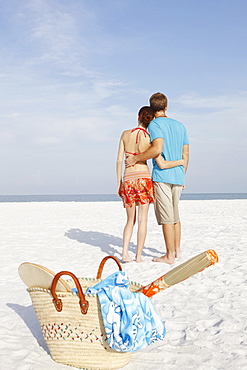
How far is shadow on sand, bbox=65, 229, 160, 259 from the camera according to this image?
6355mm

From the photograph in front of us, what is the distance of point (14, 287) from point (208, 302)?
2144mm

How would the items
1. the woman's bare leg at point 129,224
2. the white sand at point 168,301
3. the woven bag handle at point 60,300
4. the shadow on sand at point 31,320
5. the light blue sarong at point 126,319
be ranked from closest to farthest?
1. the light blue sarong at point 126,319
2. the woven bag handle at point 60,300
3. the white sand at point 168,301
4. the shadow on sand at point 31,320
5. the woman's bare leg at point 129,224

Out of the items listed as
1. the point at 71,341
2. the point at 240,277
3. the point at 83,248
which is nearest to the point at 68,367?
the point at 71,341

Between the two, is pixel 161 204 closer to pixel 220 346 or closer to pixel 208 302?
pixel 208 302

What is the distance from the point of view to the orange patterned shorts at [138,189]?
503 cm

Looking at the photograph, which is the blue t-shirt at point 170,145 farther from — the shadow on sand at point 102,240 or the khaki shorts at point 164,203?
the shadow on sand at point 102,240

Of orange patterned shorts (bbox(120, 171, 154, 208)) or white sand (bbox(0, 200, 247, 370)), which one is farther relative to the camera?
orange patterned shorts (bbox(120, 171, 154, 208))

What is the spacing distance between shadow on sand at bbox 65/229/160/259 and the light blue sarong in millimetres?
3710

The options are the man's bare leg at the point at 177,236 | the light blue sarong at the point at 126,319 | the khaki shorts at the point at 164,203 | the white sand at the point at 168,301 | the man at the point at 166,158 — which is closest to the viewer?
the light blue sarong at the point at 126,319

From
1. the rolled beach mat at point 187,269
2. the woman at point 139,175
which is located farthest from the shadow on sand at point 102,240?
the rolled beach mat at point 187,269

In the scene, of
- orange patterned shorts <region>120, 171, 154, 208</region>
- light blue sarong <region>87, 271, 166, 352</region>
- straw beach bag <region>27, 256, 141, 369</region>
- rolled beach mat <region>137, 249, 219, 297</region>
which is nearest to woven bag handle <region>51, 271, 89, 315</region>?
straw beach bag <region>27, 256, 141, 369</region>

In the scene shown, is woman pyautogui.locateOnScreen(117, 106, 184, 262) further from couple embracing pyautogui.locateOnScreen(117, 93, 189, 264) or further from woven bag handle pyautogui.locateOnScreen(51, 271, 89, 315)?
woven bag handle pyautogui.locateOnScreen(51, 271, 89, 315)

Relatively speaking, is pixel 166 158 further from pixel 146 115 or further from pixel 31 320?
pixel 31 320

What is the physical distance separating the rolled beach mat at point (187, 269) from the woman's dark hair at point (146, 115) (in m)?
3.07
